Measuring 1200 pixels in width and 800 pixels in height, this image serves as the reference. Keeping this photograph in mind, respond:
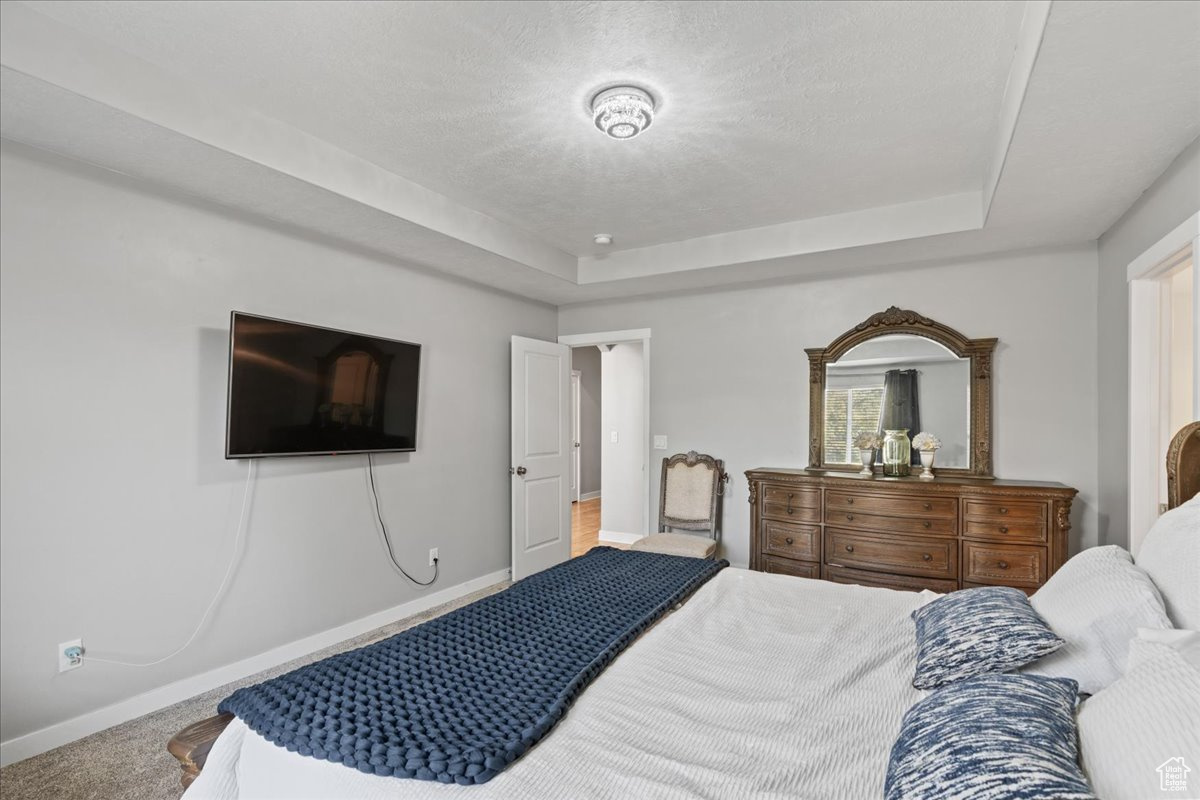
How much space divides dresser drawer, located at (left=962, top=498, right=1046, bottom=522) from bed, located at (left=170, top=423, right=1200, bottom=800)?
177cm

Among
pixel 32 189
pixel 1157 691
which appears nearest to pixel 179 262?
pixel 32 189

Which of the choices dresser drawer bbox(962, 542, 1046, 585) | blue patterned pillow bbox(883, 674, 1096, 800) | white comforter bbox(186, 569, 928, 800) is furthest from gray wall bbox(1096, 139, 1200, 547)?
blue patterned pillow bbox(883, 674, 1096, 800)

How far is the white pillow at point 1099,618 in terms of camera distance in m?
1.32

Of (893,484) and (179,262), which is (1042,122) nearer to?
(893,484)

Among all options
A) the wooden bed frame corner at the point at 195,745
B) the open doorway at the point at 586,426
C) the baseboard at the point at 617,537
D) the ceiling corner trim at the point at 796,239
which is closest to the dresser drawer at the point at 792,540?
the ceiling corner trim at the point at 796,239

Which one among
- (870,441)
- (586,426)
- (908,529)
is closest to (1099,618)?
(908,529)

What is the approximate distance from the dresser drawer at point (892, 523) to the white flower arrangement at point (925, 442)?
0.52 m

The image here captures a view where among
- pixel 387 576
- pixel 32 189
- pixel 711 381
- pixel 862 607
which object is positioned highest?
pixel 32 189

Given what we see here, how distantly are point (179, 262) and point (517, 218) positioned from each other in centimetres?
181

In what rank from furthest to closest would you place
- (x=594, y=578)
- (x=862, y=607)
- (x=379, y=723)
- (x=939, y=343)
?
(x=939, y=343) < (x=594, y=578) < (x=862, y=607) < (x=379, y=723)

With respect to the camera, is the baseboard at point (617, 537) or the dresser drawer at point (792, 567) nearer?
the dresser drawer at point (792, 567)

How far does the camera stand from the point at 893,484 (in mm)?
3615

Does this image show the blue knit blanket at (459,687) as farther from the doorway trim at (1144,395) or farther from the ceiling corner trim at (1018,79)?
the doorway trim at (1144,395)

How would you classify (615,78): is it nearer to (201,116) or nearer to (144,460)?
(201,116)
